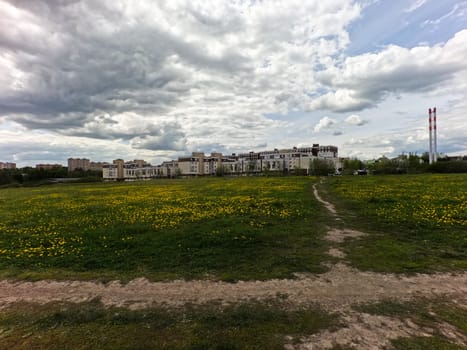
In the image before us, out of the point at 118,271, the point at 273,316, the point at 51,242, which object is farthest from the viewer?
the point at 51,242

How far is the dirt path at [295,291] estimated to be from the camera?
5.97 metres

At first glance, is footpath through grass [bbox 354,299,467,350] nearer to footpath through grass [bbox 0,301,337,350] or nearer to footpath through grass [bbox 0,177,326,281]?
footpath through grass [bbox 0,301,337,350]

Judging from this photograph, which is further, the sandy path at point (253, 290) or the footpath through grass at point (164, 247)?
the footpath through grass at point (164, 247)

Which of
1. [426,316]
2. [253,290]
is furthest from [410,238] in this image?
[253,290]

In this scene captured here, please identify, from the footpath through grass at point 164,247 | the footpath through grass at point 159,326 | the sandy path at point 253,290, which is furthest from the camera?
the footpath through grass at point 164,247

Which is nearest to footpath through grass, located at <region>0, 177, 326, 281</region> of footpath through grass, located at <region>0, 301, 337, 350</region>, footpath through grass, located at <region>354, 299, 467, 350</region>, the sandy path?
the sandy path

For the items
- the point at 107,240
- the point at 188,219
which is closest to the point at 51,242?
the point at 107,240

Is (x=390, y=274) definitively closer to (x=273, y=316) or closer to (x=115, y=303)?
(x=273, y=316)

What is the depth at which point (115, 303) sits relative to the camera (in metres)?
6.40

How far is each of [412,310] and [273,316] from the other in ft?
11.1

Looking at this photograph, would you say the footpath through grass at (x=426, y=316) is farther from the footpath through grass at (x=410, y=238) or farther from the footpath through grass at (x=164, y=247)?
the footpath through grass at (x=164, y=247)

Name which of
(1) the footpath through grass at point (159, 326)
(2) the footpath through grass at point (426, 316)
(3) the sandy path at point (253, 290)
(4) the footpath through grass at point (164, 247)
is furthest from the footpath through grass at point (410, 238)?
(1) the footpath through grass at point (159, 326)

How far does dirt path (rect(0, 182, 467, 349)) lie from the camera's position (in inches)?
235

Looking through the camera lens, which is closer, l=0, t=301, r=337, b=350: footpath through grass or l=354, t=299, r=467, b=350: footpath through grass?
l=354, t=299, r=467, b=350: footpath through grass
